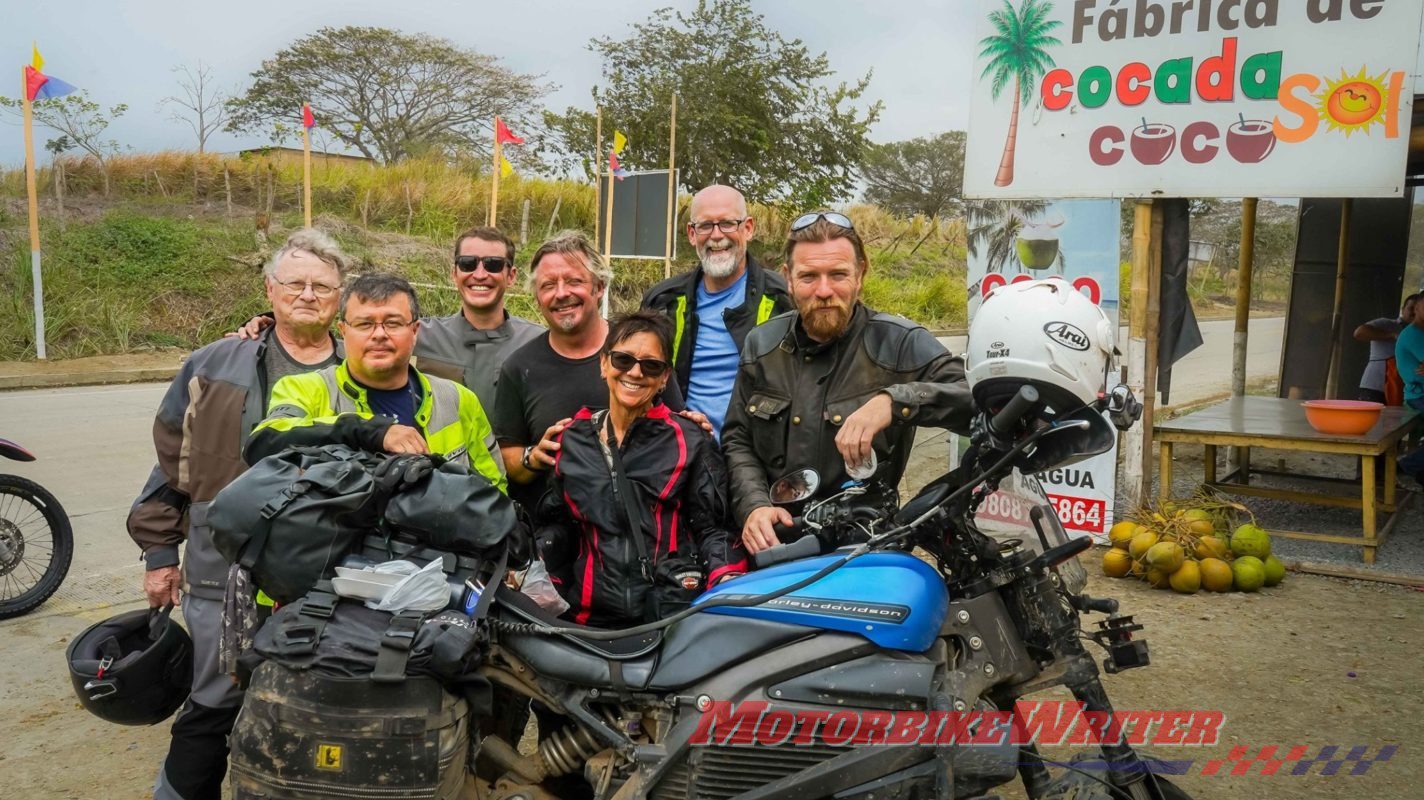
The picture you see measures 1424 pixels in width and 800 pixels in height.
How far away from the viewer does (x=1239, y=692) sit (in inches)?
173

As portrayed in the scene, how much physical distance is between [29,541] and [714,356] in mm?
3923

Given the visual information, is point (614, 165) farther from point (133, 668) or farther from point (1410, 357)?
point (133, 668)

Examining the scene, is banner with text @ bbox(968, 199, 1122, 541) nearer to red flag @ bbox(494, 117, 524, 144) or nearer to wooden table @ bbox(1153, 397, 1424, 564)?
wooden table @ bbox(1153, 397, 1424, 564)

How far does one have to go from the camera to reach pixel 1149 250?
20.8ft

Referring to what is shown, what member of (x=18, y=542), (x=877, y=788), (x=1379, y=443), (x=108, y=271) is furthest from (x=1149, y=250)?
(x=108, y=271)

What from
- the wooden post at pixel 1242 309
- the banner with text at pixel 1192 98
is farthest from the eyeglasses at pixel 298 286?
the wooden post at pixel 1242 309

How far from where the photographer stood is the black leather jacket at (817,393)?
9.45 ft

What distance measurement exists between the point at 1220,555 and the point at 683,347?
11.5 ft

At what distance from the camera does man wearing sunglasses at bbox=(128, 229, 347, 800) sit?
10.1 ft

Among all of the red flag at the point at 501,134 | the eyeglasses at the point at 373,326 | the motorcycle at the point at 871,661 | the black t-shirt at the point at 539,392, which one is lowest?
the motorcycle at the point at 871,661

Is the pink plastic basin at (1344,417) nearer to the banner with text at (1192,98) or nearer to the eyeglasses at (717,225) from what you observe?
the banner with text at (1192,98)

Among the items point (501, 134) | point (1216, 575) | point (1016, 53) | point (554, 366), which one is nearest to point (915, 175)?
point (501, 134)

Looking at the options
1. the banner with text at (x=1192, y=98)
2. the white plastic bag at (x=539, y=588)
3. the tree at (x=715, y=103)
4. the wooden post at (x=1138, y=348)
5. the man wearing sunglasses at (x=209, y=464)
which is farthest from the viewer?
the tree at (x=715, y=103)

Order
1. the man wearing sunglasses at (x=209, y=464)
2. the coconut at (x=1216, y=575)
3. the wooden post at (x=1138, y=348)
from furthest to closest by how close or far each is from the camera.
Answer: the wooden post at (x=1138, y=348), the coconut at (x=1216, y=575), the man wearing sunglasses at (x=209, y=464)
